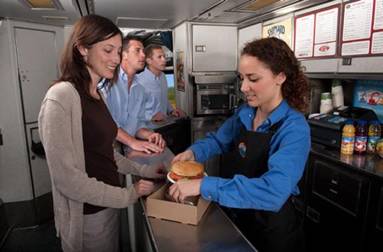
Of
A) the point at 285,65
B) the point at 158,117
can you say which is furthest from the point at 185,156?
the point at 158,117

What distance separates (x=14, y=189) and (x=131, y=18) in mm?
2386

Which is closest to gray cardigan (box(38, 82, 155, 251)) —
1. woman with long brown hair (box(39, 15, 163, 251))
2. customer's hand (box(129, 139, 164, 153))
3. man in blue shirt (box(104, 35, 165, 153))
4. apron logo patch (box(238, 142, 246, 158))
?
woman with long brown hair (box(39, 15, 163, 251))

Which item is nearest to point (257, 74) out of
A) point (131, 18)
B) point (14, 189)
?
point (131, 18)

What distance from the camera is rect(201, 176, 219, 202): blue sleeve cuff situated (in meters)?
1.09

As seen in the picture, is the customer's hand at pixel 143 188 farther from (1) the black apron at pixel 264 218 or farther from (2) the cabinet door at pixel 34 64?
(2) the cabinet door at pixel 34 64

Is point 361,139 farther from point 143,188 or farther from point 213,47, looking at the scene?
point 213,47

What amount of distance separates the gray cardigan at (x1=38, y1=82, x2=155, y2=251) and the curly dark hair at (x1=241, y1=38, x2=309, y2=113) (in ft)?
2.62

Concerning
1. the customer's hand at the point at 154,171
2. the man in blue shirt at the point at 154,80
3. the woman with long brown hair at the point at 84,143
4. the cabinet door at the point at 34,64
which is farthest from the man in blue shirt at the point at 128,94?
the cabinet door at the point at 34,64

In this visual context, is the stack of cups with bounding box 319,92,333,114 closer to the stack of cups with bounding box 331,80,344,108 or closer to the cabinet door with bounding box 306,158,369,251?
the stack of cups with bounding box 331,80,344,108

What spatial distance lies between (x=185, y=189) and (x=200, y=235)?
0.58ft

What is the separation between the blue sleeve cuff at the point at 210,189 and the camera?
1095 millimetres

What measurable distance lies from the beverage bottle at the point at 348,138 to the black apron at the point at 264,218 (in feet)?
3.61

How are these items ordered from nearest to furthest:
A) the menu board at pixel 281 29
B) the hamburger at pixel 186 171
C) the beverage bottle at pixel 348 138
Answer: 1. the hamburger at pixel 186 171
2. the beverage bottle at pixel 348 138
3. the menu board at pixel 281 29

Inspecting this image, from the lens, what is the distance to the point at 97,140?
1301 mm
